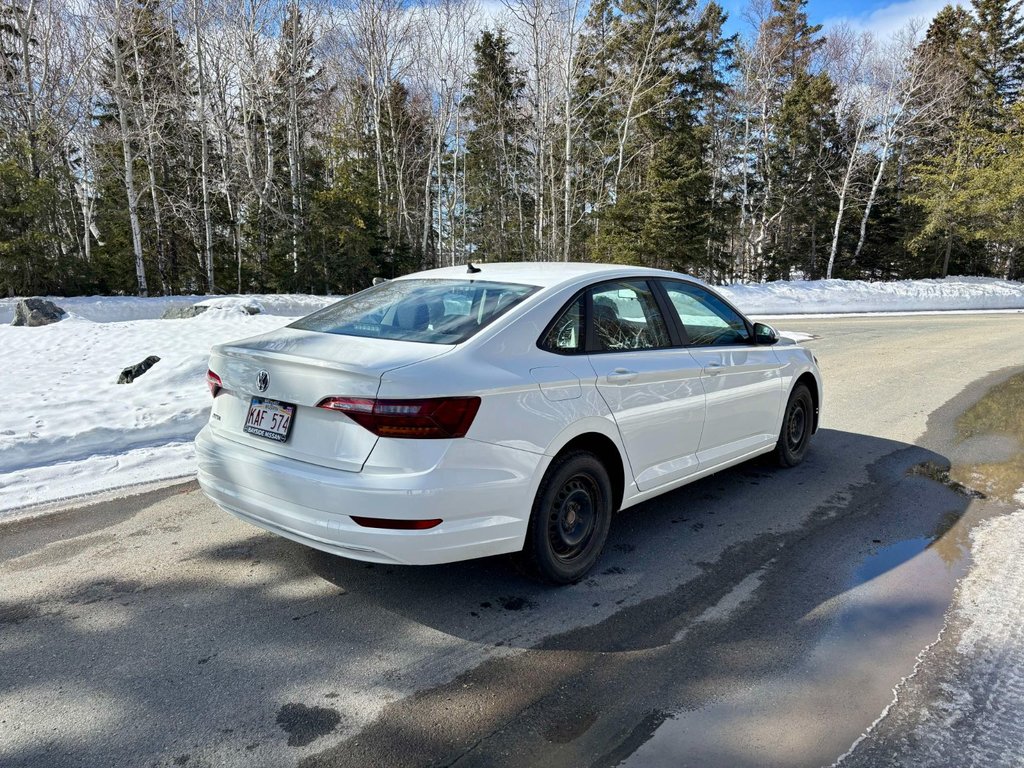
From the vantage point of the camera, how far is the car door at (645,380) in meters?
3.55

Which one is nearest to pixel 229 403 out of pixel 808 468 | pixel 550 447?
pixel 550 447

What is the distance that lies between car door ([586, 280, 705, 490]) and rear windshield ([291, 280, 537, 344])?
0.52 meters

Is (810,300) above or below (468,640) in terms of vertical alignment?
above

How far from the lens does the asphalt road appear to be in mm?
2316

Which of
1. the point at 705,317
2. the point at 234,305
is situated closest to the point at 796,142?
the point at 234,305

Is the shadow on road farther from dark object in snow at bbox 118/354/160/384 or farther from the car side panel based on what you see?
dark object in snow at bbox 118/354/160/384

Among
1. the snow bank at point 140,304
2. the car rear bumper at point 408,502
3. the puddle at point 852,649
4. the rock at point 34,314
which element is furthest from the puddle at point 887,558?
the snow bank at point 140,304

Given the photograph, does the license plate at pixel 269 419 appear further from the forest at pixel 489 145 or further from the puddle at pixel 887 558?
the forest at pixel 489 145

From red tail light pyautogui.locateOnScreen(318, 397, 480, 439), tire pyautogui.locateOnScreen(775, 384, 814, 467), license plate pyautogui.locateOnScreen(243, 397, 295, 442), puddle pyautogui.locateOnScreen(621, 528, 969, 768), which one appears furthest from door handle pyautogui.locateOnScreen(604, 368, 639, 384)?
tire pyautogui.locateOnScreen(775, 384, 814, 467)

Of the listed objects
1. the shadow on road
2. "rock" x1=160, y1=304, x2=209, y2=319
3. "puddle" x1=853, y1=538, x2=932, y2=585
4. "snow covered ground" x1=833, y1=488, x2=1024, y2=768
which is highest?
"rock" x1=160, y1=304, x2=209, y2=319

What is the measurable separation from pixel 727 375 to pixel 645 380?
0.99m

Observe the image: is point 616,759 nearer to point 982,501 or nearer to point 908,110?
point 982,501

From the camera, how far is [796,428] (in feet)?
18.1

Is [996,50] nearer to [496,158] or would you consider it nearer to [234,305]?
[496,158]
